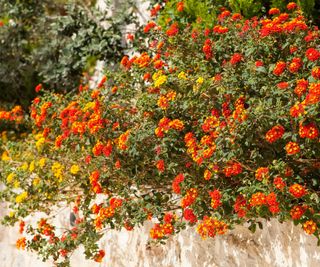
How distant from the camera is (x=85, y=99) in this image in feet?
16.4

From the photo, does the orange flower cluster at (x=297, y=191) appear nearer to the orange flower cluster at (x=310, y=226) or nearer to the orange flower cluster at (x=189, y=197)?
the orange flower cluster at (x=310, y=226)

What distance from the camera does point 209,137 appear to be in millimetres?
3484

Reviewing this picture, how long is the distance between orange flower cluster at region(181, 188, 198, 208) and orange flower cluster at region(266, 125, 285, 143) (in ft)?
2.35

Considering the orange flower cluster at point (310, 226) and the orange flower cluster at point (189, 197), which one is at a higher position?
the orange flower cluster at point (189, 197)

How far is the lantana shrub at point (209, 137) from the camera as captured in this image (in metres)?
3.23

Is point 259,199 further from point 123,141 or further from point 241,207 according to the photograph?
point 123,141

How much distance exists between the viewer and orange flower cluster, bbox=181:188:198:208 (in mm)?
3523

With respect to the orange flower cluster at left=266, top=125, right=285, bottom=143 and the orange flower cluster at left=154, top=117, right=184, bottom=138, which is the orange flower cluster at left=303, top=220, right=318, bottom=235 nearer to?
the orange flower cluster at left=266, top=125, right=285, bottom=143

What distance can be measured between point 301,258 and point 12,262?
12.7 feet

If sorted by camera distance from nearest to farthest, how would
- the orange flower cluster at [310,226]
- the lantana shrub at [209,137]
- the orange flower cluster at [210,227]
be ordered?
the orange flower cluster at [310,226] < the lantana shrub at [209,137] < the orange flower cluster at [210,227]

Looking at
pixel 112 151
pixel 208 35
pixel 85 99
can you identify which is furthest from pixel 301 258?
pixel 85 99

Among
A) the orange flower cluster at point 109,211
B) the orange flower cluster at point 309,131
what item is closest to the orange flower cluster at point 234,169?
the orange flower cluster at point 309,131

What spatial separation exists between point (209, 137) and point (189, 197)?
457 millimetres

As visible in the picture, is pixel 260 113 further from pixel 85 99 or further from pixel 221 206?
pixel 85 99
